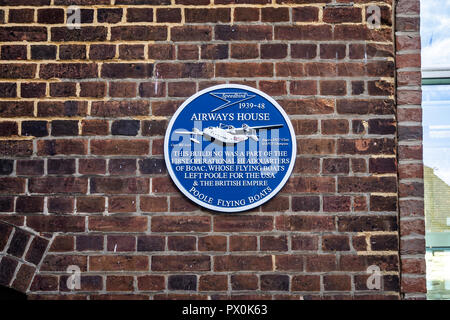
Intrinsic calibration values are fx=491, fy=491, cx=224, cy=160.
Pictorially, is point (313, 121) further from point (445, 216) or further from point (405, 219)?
point (445, 216)

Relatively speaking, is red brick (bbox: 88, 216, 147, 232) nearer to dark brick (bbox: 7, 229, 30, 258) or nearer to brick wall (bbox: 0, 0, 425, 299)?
brick wall (bbox: 0, 0, 425, 299)

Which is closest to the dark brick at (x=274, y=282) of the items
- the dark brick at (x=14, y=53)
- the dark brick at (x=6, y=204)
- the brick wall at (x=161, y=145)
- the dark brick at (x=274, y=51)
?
the brick wall at (x=161, y=145)

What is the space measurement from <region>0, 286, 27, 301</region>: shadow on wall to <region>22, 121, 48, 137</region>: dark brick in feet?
2.96

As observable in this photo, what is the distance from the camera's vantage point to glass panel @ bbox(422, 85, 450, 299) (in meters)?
3.08

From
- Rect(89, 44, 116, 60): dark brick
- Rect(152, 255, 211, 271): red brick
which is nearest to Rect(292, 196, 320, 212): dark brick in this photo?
Rect(152, 255, 211, 271): red brick

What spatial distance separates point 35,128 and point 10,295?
1041 mm

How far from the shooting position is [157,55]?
9.33 feet

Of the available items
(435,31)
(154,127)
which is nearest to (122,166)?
(154,127)

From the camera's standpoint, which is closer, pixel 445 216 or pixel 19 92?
pixel 19 92

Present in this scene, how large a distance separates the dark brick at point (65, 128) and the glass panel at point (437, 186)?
2.18 metres

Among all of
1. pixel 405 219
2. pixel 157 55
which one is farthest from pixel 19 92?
pixel 405 219
